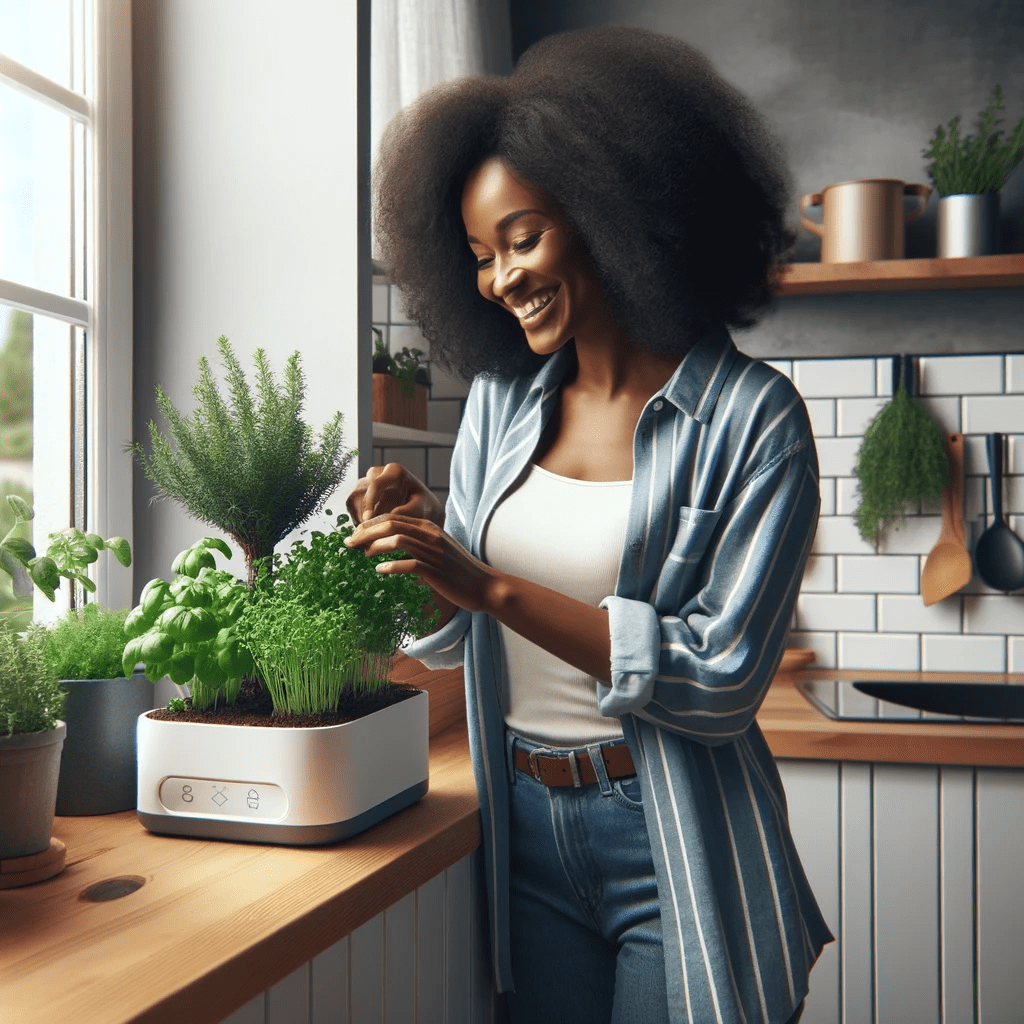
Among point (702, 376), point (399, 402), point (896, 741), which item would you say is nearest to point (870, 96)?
point (399, 402)

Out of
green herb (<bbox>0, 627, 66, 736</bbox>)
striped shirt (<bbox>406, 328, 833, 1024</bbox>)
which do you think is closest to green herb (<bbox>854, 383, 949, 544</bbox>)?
striped shirt (<bbox>406, 328, 833, 1024</bbox>)

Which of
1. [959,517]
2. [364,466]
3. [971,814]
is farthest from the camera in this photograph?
[959,517]

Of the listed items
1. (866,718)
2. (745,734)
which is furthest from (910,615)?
(745,734)

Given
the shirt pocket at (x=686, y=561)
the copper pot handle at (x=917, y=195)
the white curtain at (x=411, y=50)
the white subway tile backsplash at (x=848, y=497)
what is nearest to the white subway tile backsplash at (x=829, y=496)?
the white subway tile backsplash at (x=848, y=497)

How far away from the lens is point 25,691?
0.81 metres

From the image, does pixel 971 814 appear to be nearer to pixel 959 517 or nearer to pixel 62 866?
pixel 959 517

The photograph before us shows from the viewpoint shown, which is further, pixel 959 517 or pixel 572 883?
pixel 959 517

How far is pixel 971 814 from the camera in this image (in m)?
1.70

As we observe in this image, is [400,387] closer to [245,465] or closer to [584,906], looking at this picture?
[245,465]

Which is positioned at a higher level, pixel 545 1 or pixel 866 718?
pixel 545 1

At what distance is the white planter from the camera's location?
0.89m

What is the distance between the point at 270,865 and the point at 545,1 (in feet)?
7.40

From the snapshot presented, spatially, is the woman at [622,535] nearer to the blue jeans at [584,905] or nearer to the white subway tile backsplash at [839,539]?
the blue jeans at [584,905]

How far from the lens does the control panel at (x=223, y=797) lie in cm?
91
